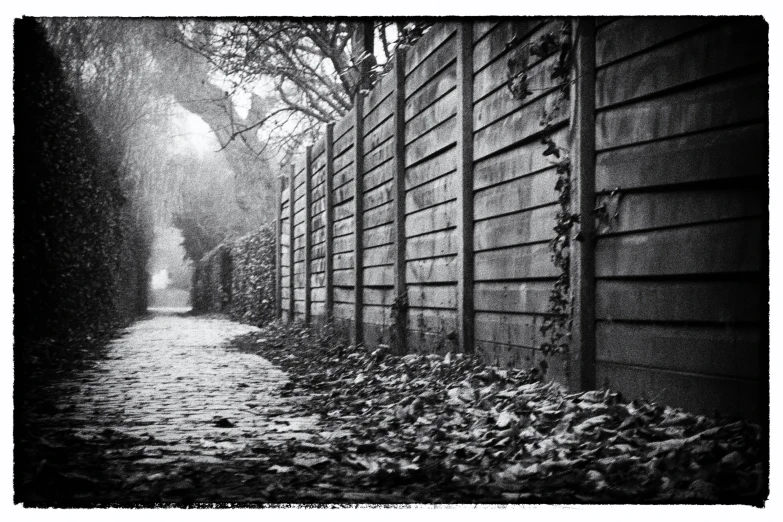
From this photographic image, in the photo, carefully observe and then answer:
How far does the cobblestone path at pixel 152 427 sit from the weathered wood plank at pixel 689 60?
2.41 meters

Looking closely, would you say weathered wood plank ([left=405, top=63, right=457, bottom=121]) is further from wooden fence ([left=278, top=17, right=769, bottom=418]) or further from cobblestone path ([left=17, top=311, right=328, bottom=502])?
cobblestone path ([left=17, top=311, right=328, bottom=502])

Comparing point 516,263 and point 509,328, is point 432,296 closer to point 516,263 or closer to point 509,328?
point 509,328

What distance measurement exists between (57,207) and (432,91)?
146 inches

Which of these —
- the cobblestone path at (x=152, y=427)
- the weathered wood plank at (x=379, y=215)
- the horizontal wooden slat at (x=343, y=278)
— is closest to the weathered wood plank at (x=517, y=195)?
the cobblestone path at (x=152, y=427)

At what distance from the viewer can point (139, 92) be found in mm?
7918

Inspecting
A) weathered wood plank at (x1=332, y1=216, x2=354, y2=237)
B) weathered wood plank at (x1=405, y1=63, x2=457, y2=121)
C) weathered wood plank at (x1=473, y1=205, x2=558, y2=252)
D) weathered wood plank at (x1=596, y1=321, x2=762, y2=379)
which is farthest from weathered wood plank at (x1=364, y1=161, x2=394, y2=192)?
weathered wood plank at (x1=596, y1=321, x2=762, y2=379)

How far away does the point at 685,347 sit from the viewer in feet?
9.97

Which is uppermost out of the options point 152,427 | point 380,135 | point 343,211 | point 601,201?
point 380,135

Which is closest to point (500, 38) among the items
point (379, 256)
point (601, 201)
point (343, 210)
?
point (601, 201)

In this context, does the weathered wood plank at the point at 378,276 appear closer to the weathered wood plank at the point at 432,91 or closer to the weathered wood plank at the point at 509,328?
the weathered wood plank at the point at 432,91

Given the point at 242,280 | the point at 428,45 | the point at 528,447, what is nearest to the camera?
the point at 528,447

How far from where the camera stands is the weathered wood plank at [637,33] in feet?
9.92

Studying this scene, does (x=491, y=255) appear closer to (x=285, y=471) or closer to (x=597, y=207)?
(x=597, y=207)

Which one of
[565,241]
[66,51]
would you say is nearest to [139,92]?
[66,51]
